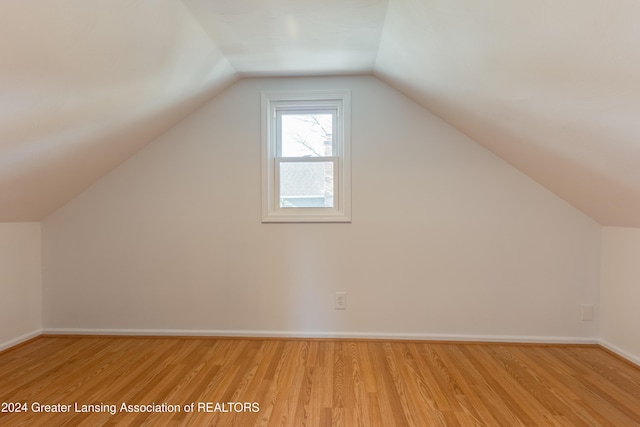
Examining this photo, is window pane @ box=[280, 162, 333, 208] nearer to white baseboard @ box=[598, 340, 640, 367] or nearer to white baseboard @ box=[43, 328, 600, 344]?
white baseboard @ box=[43, 328, 600, 344]

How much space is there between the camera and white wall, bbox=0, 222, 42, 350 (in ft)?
8.84

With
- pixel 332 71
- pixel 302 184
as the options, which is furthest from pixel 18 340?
pixel 332 71

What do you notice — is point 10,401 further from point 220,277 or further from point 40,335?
point 220,277

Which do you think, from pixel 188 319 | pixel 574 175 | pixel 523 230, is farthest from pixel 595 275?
pixel 188 319

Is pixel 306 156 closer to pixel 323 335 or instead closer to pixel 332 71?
pixel 332 71

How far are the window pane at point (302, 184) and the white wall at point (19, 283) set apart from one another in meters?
2.17

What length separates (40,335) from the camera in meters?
2.96

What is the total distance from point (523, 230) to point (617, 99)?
63.7 inches

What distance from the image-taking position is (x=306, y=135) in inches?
119

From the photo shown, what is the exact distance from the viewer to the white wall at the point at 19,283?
8.84 feet

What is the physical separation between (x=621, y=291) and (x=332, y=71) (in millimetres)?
2802

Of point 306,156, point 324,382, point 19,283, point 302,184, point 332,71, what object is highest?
point 332,71

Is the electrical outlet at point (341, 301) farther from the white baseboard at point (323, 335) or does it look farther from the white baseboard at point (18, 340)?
the white baseboard at point (18, 340)

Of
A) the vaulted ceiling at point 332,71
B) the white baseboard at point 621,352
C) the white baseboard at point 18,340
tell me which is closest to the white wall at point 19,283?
the white baseboard at point 18,340
